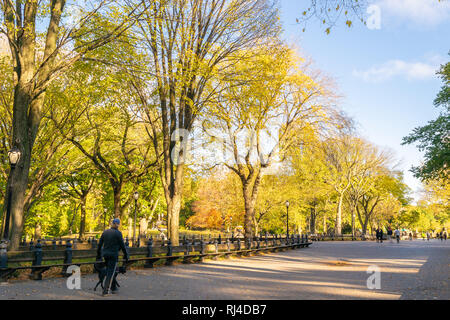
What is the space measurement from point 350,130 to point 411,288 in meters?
16.5

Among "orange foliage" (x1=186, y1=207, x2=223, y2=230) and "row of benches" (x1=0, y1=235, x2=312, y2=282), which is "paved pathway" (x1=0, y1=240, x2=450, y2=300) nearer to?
"row of benches" (x1=0, y1=235, x2=312, y2=282)

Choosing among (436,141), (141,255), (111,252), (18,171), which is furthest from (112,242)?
(436,141)

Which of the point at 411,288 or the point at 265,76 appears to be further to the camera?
the point at 265,76

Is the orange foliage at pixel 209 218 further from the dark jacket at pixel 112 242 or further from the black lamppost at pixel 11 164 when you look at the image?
the dark jacket at pixel 112 242

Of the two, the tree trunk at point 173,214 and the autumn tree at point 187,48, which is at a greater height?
the autumn tree at point 187,48

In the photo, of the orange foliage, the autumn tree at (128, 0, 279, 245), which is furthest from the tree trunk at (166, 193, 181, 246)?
the orange foliage

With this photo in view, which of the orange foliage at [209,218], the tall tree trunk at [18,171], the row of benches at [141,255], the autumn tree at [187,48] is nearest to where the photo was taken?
the row of benches at [141,255]

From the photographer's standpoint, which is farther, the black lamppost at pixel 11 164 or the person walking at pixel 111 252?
the black lamppost at pixel 11 164

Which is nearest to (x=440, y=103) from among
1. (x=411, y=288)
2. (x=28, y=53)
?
(x=411, y=288)

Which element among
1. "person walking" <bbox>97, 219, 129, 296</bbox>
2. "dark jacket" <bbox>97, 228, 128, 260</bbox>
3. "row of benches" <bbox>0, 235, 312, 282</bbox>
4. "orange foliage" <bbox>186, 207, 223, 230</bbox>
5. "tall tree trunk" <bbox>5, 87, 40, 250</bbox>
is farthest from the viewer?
"orange foliage" <bbox>186, 207, 223, 230</bbox>

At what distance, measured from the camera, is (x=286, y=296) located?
28.7 ft

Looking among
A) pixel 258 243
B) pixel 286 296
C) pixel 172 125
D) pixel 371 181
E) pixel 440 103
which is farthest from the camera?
pixel 371 181

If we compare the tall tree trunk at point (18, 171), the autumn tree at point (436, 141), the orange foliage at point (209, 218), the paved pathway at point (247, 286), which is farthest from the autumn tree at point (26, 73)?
the orange foliage at point (209, 218)
